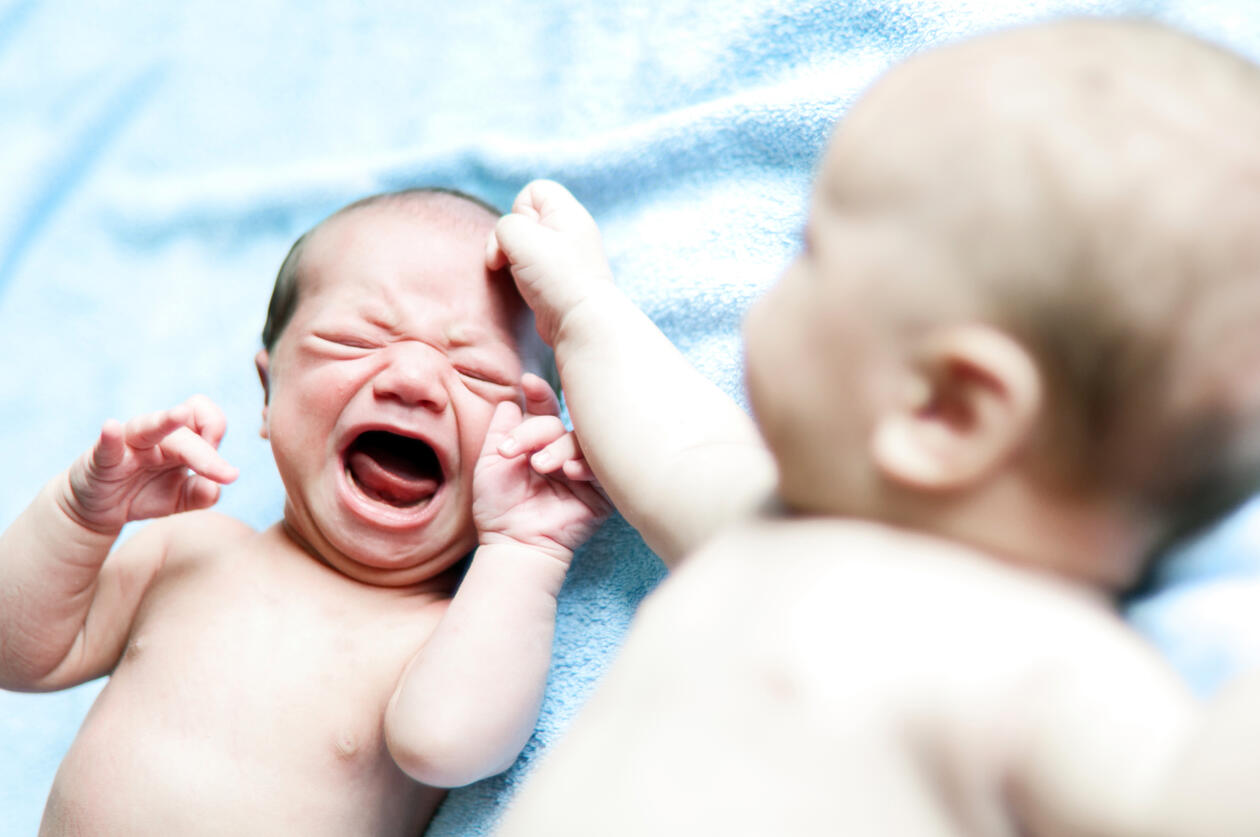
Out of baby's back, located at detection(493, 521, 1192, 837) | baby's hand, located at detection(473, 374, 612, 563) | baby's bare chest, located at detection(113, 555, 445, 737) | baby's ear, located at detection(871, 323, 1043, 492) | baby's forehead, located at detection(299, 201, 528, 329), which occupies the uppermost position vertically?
baby's ear, located at detection(871, 323, 1043, 492)

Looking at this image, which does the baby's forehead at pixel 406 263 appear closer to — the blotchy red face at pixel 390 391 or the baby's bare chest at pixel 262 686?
the blotchy red face at pixel 390 391

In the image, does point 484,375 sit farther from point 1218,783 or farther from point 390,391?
point 1218,783

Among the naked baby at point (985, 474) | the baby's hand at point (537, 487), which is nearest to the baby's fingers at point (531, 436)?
the baby's hand at point (537, 487)

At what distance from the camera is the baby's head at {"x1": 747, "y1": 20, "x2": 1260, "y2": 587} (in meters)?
0.67

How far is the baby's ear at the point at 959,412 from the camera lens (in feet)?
2.29

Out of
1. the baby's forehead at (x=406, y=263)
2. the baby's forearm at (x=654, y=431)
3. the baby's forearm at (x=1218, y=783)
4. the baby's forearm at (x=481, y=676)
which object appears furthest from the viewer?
the baby's forehead at (x=406, y=263)

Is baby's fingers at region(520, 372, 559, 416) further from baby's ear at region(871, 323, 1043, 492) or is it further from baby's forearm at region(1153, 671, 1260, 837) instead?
baby's forearm at region(1153, 671, 1260, 837)

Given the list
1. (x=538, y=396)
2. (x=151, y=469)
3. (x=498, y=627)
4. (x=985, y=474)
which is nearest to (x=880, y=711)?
(x=985, y=474)

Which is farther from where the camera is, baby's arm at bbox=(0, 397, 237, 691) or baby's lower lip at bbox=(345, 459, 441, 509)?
baby's lower lip at bbox=(345, 459, 441, 509)

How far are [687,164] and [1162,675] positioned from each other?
1035mm

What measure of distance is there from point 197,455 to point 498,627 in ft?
1.26

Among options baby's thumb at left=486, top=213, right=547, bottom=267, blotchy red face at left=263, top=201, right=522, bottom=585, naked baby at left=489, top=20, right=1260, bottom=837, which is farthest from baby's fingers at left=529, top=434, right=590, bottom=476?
naked baby at left=489, top=20, right=1260, bottom=837

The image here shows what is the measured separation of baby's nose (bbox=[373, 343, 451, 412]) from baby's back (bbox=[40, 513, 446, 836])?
25 cm

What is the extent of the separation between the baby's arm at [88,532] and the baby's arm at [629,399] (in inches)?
15.7
